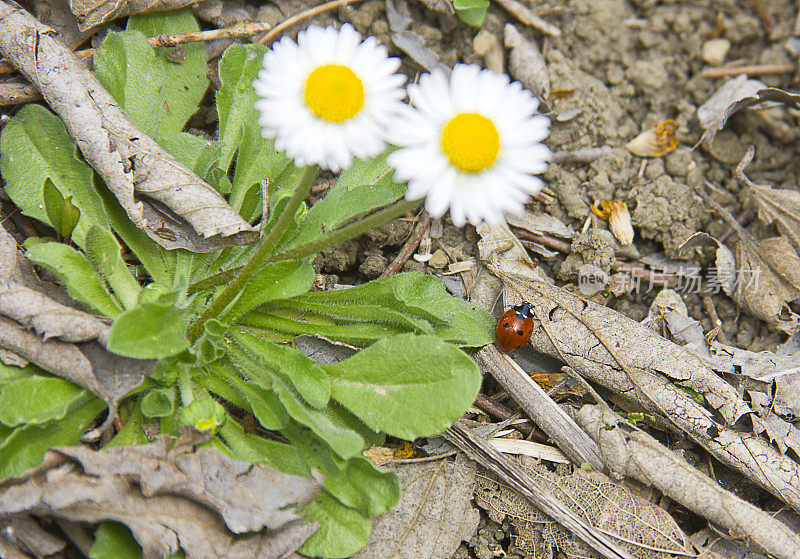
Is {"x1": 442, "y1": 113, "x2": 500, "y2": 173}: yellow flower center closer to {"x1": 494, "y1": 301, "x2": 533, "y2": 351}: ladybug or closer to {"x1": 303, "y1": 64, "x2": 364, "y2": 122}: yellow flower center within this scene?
{"x1": 303, "y1": 64, "x2": 364, "y2": 122}: yellow flower center

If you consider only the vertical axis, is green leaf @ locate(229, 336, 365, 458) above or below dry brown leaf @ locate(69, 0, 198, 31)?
below

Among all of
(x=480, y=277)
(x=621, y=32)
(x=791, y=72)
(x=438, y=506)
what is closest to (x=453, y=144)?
(x=480, y=277)

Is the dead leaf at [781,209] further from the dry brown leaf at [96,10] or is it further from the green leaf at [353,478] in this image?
the dry brown leaf at [96,10]

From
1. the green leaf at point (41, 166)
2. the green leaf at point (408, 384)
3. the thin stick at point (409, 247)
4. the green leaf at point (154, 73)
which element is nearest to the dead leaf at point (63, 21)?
the green leaf at point (154, 73)

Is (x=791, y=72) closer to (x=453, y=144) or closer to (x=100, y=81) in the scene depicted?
(x=453, y=144)

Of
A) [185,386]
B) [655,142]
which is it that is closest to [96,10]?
[185,386]

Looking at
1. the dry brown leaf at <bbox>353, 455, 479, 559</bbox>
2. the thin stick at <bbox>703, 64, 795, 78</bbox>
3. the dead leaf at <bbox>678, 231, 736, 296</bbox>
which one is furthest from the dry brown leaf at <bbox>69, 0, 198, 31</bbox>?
the thin stick at <bbox>703, 64, 795, 78</bbox>
